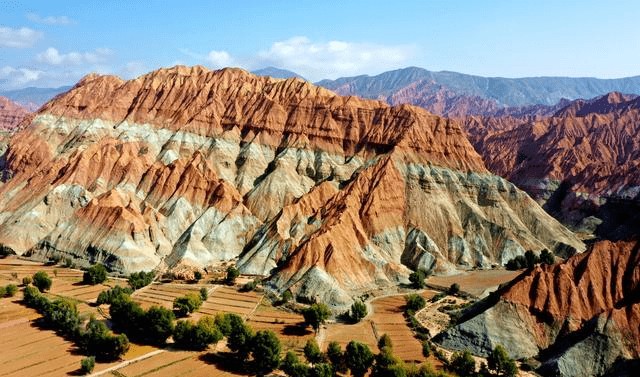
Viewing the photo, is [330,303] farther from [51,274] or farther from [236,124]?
[236,124]

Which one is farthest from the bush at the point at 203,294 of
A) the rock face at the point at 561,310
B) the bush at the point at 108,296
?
the rock face at the point at 561,310

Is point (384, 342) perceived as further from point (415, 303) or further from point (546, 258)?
point (546, 258)

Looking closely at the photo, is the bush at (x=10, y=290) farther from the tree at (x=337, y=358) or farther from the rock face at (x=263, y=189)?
the tree at (x=337, y=358)

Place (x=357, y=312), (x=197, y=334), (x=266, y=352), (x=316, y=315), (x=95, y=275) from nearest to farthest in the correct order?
(x=266, y=352)
(x=197, y=334)
(x=316, y=315)
(x=357, y=312)
(x=95, y=275)

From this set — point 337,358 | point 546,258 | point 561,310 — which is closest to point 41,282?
point 337,358

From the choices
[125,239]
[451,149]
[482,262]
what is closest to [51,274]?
[125,239]

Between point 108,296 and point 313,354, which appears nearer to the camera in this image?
point 313,354
